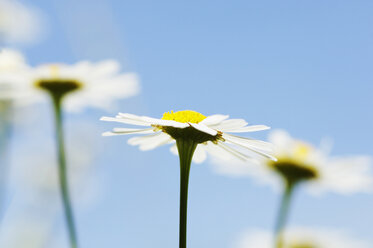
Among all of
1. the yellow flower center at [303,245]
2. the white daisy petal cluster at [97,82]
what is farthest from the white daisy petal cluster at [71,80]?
the yellow flower center at [303,245]

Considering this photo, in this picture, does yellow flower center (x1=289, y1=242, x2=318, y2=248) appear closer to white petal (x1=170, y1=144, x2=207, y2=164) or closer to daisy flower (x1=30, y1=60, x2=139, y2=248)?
daisy flower (x1=30, y1=60, x2=139, y2=248)

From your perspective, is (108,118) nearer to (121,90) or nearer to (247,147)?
(247,147)

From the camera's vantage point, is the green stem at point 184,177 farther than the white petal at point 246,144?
No

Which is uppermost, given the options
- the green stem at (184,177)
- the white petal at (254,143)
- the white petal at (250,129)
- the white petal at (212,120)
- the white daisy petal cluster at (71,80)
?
the white daisy petal cluster at (71,80)

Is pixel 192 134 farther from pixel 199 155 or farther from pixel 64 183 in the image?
pixel 64 183

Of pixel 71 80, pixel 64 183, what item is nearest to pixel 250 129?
pixel 64 183

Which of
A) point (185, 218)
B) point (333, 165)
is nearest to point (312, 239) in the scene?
point (333, 165)

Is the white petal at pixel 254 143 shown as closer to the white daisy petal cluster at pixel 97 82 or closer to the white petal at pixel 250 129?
the white petal at pixel 250 129
